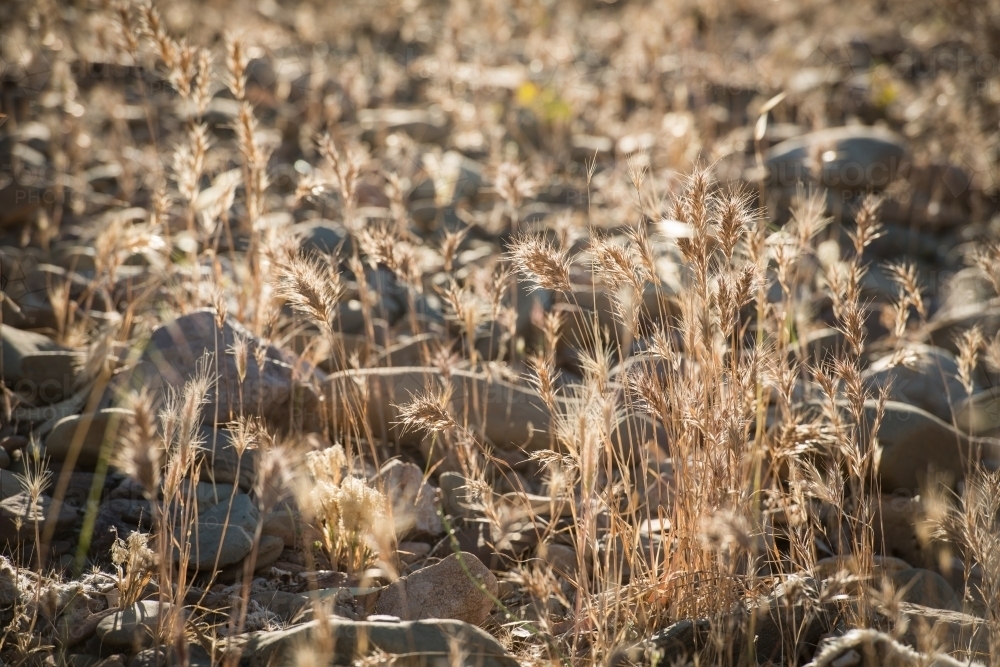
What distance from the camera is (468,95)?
6535 mm

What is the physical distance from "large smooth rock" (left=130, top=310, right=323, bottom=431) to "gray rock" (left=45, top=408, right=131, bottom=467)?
0.15 meters

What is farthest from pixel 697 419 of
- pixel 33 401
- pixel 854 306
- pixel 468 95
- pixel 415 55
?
pixel 415 55

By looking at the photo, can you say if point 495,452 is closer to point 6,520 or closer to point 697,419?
point 697,419

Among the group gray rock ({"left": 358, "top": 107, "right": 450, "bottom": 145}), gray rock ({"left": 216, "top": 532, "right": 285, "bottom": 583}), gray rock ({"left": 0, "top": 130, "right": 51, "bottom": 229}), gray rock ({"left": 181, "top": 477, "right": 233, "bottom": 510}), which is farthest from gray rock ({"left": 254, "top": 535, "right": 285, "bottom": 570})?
gray rock ({"left": 358, "top": 107, "right": 450, "bottom": 145})

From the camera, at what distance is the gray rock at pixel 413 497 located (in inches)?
100

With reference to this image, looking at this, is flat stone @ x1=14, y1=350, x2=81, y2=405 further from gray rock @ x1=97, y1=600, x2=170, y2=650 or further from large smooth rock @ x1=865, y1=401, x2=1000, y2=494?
large smooth rock @ x1=865, y1=401, x2=1000, y2=494

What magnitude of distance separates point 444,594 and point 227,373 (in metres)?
1.02

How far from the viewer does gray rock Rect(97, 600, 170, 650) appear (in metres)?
1.90

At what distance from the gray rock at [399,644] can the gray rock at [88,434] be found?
3.43 feet

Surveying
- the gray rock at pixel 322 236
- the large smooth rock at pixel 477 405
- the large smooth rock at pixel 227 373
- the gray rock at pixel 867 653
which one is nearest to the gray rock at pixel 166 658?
the large smooth rock at pixel 227 373

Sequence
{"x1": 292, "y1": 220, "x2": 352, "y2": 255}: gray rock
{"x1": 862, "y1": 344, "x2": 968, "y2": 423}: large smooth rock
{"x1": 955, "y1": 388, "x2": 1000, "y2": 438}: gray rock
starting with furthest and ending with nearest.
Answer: {"x1": 292, "y1": 220, "x2": 352, "y2": 255}: gray rock, {"x1": 862, "y1": 344, "x2": 968, "y2": 423}: large smooth rock, {"x1": 955, "y1": 388, "x2": 1000, "y2": 438}: gray rock

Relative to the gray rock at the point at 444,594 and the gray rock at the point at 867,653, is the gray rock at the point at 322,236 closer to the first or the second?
the gray rock at the point at 444,594

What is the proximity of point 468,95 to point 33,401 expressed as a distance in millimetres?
4262

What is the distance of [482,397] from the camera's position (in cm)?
301
